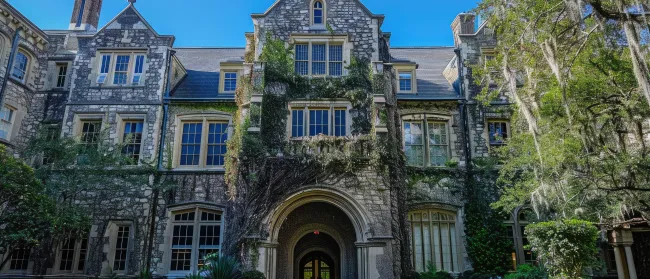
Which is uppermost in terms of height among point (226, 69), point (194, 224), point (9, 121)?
point (226, 69)

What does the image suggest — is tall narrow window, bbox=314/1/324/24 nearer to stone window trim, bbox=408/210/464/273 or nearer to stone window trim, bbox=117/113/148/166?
stone window trim, bbox=117/113/148/166

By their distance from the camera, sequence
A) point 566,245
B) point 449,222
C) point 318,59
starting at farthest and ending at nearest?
point 449,222 < point 318,59 < point 566,245

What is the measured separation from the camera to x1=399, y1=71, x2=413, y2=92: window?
17938 mm

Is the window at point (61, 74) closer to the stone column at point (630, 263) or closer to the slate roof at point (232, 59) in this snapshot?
the slate roof at point (232, 59)

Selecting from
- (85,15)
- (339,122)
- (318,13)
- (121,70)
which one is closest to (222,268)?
(339,122)

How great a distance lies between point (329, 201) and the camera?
1359 cm

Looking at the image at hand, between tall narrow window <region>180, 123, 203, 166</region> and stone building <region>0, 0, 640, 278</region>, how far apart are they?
0.04 m

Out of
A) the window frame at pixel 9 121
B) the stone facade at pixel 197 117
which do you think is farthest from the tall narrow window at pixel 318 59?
the window frame at pixel 9 121

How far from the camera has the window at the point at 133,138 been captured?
16562 millimetres

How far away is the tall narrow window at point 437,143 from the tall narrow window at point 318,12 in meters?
5.63

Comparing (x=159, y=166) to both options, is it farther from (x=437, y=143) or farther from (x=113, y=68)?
(x=437, y=143)

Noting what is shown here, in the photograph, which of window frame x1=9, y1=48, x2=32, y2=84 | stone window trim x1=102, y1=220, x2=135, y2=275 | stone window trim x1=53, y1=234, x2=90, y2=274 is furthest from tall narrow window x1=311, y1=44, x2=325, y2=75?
window frame x1=9, y1=48, x2=32, y2=84

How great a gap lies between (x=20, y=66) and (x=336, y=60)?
40.0 ft

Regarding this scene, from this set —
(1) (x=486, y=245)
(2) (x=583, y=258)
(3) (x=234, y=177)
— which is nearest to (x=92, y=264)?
(3) (x=234, y=177)
